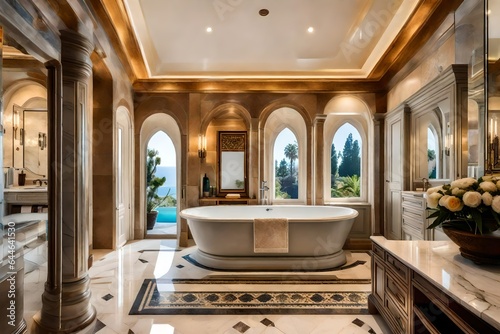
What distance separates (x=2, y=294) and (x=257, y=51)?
367 cm

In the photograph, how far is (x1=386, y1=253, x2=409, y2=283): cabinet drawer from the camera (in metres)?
1.75

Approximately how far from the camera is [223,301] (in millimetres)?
2609

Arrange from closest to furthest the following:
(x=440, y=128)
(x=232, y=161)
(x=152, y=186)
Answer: (x=440, y=128)
(x=232, y=161)
(x=152, y=186)

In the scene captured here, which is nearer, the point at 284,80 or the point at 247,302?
the point at 247,302

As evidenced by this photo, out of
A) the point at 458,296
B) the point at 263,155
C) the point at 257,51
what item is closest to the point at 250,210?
the point at 263,155

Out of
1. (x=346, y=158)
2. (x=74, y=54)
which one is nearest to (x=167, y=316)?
(x=74, y=54)

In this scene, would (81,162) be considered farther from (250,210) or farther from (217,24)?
(250,210)

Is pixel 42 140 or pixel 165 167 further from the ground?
pixel 42 140

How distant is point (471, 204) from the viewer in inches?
58.8

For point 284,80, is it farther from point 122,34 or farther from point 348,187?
point 122,34

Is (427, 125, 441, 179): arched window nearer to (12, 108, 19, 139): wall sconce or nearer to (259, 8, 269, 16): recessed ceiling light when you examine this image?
(259, 8, 269, 16): recessed ceiling light

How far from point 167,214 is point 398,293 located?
4.98 metres

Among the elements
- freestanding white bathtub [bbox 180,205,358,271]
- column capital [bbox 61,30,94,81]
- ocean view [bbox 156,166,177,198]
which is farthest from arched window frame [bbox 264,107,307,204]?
column capital [bbox 61,30,94,81]

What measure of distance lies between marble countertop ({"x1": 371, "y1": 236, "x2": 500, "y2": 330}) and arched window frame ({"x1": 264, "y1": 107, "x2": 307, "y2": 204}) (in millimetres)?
2939
